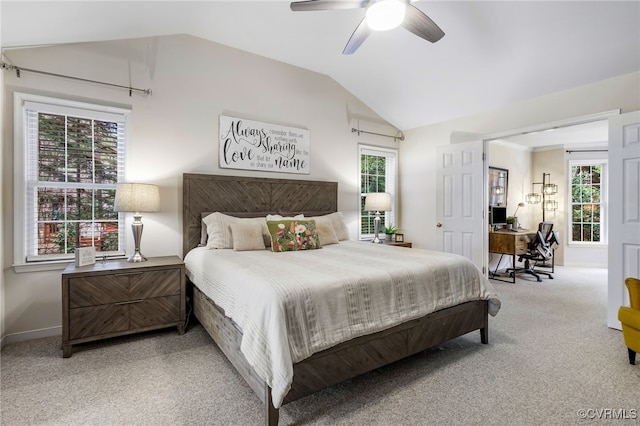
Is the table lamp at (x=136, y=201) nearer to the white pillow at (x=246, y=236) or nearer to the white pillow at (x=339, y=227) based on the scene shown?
the white pillow at (x=246, y=236)

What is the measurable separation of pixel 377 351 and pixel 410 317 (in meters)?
0.33

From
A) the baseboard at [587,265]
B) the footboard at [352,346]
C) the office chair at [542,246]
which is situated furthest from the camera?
the baseboard at [587,265]

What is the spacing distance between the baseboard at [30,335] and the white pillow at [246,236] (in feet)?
5.91

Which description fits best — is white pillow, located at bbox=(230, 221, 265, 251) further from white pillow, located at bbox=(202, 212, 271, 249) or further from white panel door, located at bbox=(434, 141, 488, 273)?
white panel door, located at bbox=(434, 141, 488, 273)

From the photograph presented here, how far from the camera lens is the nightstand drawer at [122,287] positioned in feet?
8.17

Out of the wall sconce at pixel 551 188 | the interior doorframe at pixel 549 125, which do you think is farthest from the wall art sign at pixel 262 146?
the wall sconce at pixel 551 188

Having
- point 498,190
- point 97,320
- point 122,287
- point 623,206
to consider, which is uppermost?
point 498,190

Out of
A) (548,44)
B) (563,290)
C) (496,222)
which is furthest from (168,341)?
(496,222)

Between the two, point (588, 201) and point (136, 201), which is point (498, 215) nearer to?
point (588, 201)

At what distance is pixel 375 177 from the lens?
17.2 feet

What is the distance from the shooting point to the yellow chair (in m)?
2.21

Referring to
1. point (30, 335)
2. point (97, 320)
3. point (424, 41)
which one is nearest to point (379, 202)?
point (424, 41)

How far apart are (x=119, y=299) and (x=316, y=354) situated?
1.90 metres

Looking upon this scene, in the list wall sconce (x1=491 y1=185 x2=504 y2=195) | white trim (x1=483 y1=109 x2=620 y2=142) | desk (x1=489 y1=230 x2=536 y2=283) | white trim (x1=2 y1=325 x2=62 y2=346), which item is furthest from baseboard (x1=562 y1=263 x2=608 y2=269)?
white trim (x1=2 y1=325 x2=62 y2=346)
